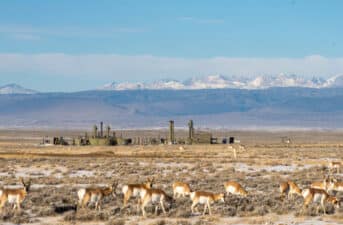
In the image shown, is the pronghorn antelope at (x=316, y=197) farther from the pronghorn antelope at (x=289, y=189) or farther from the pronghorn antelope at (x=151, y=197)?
the pronghorn antelope at (x=151, y=197)

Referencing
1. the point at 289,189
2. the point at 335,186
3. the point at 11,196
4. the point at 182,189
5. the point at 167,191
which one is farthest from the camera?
the point at 167,191

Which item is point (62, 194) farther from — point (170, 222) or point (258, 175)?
point (258, 175)

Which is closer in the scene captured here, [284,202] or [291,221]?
[291,221]

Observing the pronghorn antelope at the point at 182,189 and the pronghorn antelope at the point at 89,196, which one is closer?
the pronghorn antelope at the point at 89,196

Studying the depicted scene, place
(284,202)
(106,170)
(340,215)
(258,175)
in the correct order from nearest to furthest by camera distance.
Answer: (340,215), (284,202), (258,175), (106,170)

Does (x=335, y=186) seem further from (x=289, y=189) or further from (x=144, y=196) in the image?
(x=144, y=196)

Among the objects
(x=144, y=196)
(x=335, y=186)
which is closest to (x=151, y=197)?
(x=144, y=196)

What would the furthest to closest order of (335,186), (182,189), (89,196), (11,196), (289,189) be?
(335,186) < (289,189) < (182,189) < (89,196) < (11,196)

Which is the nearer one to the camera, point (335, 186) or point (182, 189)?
point (182, 189)

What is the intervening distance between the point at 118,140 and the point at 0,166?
38064 mm

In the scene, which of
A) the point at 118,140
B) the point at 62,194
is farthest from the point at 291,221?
the point at 118,140

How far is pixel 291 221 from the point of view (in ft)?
62.5

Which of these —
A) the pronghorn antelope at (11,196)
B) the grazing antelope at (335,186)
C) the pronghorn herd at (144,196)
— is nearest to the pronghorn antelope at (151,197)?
the pronghorn herd at (144,196)

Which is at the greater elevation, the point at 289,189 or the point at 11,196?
the point at 11,196
